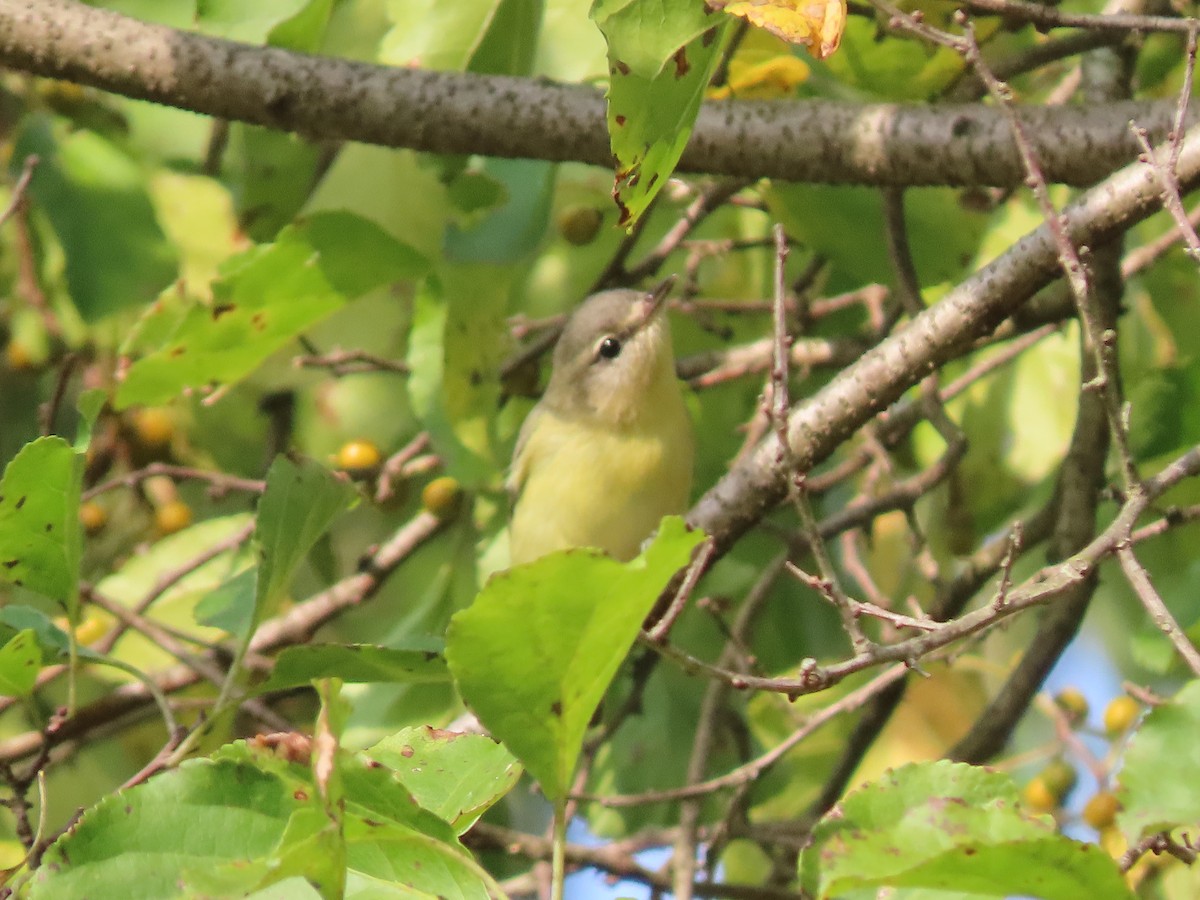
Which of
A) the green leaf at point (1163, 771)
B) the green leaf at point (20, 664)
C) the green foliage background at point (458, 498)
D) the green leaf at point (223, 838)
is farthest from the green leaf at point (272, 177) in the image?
the green leaf at point (1163, 771)

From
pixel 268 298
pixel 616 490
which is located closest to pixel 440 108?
pixel 268 298

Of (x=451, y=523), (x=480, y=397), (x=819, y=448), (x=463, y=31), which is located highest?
(x=463, y=31)

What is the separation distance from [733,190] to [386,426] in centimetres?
146

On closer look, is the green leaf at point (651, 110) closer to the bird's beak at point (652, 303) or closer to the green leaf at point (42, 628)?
the green leaf at point (42, 628)

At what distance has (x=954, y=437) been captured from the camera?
329 cm

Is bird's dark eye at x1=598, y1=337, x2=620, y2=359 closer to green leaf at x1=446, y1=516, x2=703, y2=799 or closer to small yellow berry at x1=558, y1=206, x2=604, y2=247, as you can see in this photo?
small yellow berry at x1=558, y1=206, x2=604, y2=247

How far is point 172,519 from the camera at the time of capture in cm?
496

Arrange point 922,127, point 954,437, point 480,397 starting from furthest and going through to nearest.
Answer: point 480,397, point 954,437, point 922,127

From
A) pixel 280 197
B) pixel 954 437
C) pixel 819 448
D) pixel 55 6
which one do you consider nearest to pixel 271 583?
pixel 819 448

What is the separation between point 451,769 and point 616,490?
226 centimetres

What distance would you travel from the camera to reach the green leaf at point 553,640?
1.65 metres

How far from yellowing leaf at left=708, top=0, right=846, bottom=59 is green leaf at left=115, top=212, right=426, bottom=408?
1.49 m

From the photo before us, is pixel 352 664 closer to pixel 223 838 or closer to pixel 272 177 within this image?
pixel 223 838

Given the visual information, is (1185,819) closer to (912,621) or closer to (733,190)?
(912,621)
